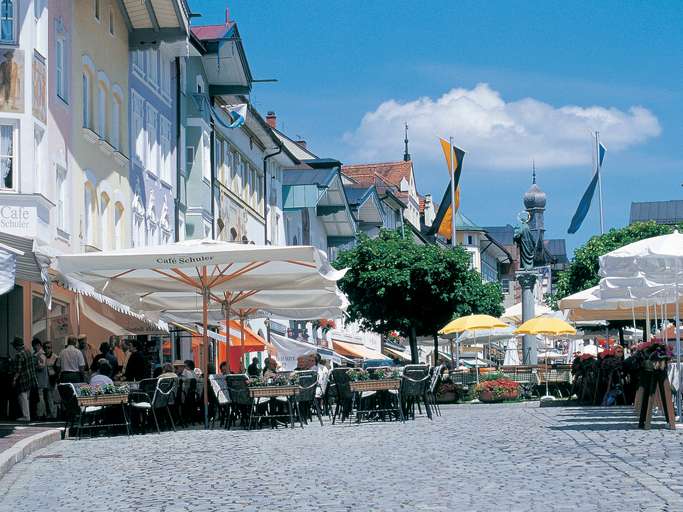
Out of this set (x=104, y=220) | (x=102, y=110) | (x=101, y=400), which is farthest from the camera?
(x=104, y=220)

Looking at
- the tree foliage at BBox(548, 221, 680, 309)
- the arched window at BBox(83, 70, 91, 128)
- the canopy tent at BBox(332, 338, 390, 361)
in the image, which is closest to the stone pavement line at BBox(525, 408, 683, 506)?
the arched window at BBox(83, 70, 91, 128)

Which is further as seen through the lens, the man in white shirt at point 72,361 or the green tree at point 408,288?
the green tree at point 408,288

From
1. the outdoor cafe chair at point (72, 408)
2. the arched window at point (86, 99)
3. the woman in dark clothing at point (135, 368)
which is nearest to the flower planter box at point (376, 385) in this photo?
the outdoor cafe chair at point (72, 408)

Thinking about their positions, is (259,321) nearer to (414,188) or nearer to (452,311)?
(452,311)

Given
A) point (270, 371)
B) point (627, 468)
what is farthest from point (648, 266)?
point (270, 371)

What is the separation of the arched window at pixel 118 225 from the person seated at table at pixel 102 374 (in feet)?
36.3

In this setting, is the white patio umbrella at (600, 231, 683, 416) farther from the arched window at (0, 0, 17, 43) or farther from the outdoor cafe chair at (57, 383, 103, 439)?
the arched window at (0, 0, 17, 43)

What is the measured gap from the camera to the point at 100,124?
32188mm

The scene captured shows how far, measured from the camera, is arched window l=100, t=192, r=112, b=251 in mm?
32719

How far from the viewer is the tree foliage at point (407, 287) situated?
4672 cm

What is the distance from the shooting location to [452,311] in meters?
46.6

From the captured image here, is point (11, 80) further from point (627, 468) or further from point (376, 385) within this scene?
point (627, 468)

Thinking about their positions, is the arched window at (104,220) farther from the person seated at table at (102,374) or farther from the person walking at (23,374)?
the person seated at table at (102,374)

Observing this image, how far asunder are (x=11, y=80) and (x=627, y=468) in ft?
52.9
